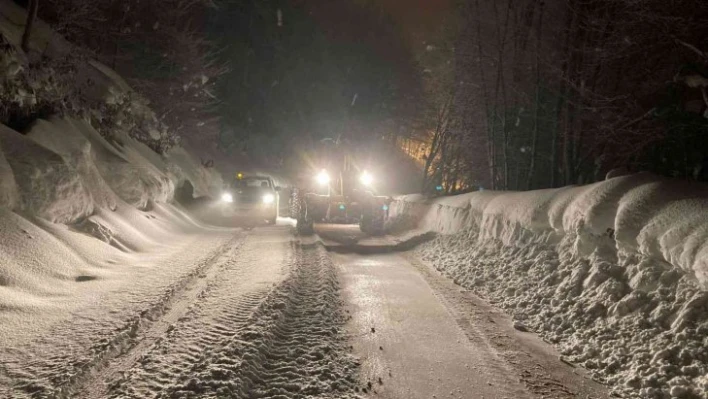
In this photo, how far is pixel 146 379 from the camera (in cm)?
453

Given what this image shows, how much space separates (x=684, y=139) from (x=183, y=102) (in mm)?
24518

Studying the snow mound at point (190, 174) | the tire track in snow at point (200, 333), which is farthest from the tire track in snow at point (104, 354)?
the snow mound at point (190, 174)

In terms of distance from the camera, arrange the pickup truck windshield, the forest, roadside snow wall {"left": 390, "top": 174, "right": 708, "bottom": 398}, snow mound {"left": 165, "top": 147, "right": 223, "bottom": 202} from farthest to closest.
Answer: snow mound {"left": 165, "top": 147, "right": 223, "bottom": 202} → the pickup truck windshield → the forest → roadside snow wall {"left": 390, "top": 174, "right": 708, "bottom": 398}

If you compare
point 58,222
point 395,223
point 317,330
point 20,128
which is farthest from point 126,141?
point 317,330

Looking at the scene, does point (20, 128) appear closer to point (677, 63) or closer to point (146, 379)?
point (146, 379)

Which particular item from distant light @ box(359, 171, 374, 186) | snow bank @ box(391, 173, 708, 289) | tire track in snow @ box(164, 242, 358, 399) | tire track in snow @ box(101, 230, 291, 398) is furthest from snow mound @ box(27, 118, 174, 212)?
snow bank @ box(391, 173, 708, 289)

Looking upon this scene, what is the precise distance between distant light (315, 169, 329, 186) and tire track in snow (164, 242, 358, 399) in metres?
12.1

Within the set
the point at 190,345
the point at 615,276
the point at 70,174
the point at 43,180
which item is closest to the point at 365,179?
the point at 70,174

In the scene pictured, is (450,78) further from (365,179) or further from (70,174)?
(70,174)

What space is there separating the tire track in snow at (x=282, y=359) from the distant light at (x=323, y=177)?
12083 mm

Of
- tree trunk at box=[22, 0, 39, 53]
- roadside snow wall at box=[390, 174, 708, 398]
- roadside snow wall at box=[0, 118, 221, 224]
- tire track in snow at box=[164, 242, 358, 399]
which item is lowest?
tire track in snow at box=[164, 242, 358, 399]

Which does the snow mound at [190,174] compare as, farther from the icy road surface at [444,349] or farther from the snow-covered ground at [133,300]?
the icy road surface at [444,349]

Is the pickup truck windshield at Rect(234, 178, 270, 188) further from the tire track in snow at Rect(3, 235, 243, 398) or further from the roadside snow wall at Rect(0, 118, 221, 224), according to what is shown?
the tire track in snow at Rect(3, 235, 243, 398)

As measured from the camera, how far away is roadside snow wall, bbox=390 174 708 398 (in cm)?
498
